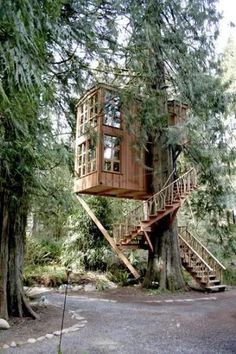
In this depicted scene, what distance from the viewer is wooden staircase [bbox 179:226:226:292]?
10.4 m

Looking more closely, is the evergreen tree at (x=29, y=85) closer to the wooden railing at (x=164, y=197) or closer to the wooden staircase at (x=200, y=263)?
the wooden railing at (x=164, y=197)

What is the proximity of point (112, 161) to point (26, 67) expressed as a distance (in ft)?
25.6

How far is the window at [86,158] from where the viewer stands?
34.8ft

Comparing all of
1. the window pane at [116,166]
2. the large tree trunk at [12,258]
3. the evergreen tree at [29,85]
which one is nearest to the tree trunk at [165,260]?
the window pane at [116,166]

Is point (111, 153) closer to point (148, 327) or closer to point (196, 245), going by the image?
point (196, 245)

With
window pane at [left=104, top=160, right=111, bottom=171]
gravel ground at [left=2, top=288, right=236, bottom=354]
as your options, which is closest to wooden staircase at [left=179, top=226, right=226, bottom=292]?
gravel ground at [left=2, top=288, right=236, bottom=354]

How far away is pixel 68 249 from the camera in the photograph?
1247 centimetres

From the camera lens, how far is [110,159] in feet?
35.0

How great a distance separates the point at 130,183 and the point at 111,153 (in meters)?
1.11

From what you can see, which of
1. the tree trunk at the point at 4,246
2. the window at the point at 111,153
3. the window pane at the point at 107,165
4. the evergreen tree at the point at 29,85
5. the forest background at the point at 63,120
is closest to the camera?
the evergreen tree at the point at 29,85

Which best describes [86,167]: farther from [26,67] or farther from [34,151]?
[26,67]

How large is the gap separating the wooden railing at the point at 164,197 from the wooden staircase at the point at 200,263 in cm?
192

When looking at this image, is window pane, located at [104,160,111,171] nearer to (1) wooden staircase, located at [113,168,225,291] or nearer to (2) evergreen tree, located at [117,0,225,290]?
(1) wooden staircase, located at [113,168,225,291]

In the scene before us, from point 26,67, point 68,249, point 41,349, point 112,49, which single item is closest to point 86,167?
point 68,249
